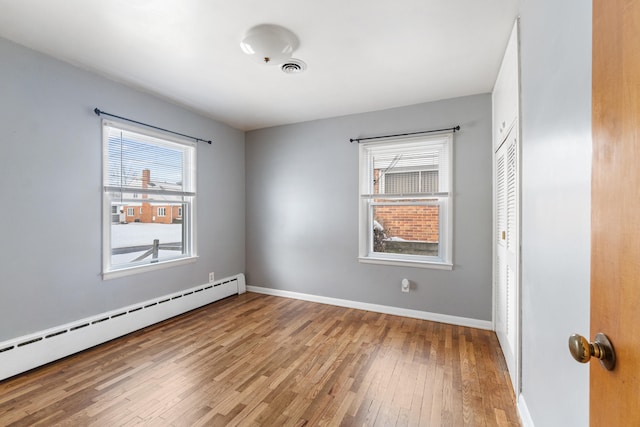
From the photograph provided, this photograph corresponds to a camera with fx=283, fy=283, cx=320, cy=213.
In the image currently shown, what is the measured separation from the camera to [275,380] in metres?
2.09

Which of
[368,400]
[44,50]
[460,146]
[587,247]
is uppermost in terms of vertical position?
[44,50]

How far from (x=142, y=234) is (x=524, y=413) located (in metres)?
3.58

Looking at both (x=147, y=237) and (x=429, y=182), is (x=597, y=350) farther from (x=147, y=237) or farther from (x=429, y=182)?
(x=147, y=237)

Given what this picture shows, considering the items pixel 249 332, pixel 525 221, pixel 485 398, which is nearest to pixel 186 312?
pixel 249 332

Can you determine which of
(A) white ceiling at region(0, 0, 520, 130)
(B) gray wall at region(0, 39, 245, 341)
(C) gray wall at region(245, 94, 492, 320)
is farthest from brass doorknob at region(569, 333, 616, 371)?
(B) gray wall at region(0, 39, 245, 341)

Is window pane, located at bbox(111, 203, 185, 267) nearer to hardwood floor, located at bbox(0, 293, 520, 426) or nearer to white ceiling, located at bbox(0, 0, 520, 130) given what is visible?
hardwood floor, located at bbox(0, 293, 520, 426)

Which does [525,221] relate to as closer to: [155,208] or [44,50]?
[155,208]

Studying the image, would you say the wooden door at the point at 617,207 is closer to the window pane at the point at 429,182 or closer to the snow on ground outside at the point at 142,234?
the window pane at the point at 429,182

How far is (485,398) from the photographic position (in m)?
1.88

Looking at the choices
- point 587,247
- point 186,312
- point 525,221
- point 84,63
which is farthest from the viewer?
point 186,312

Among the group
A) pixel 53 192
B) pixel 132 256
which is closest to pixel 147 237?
pixel 132 256

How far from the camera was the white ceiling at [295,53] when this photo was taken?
1.79 meters

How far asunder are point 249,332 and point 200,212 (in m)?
1.67

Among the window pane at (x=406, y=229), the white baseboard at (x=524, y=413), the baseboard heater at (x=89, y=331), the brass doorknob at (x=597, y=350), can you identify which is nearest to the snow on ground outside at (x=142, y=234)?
the baseboard heater at (x=89, y=331)
